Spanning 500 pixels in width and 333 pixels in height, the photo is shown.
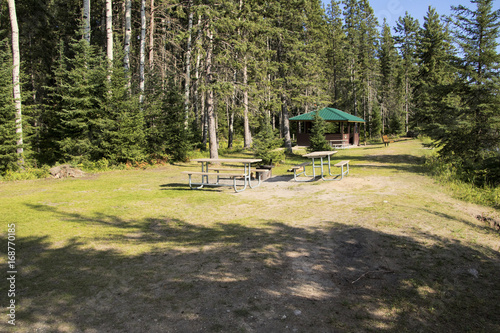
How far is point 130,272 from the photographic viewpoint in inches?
164

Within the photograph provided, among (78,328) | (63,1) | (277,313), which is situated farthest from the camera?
(63,1)

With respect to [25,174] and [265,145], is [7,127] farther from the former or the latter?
[265,145]

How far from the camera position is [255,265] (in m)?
4.32

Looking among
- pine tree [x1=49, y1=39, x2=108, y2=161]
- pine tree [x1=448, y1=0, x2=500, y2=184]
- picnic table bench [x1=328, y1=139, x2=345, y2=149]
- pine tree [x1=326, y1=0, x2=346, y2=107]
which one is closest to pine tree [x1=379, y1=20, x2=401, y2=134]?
pine tree [x1=326, y1=0, x2=346, y2=107]

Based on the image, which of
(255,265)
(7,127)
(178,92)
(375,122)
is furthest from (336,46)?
(255,265)

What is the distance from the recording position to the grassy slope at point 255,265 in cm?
315

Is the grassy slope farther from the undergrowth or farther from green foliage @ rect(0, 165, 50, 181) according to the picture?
green foliage @ rect(0, 165, 50, 181)

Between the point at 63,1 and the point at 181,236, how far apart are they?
27244mm

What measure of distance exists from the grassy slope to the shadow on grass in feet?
0.05

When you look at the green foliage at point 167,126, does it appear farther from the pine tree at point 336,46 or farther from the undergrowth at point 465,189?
the pine tree at point 336,46

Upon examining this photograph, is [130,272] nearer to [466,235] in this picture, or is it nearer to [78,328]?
[78,328]

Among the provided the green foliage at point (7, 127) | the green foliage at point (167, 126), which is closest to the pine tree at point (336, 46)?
the green foliage at point (167, 126)

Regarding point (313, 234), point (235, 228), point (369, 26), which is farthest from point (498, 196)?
point (369, 26)

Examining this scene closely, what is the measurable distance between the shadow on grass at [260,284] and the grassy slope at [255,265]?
16 mm
